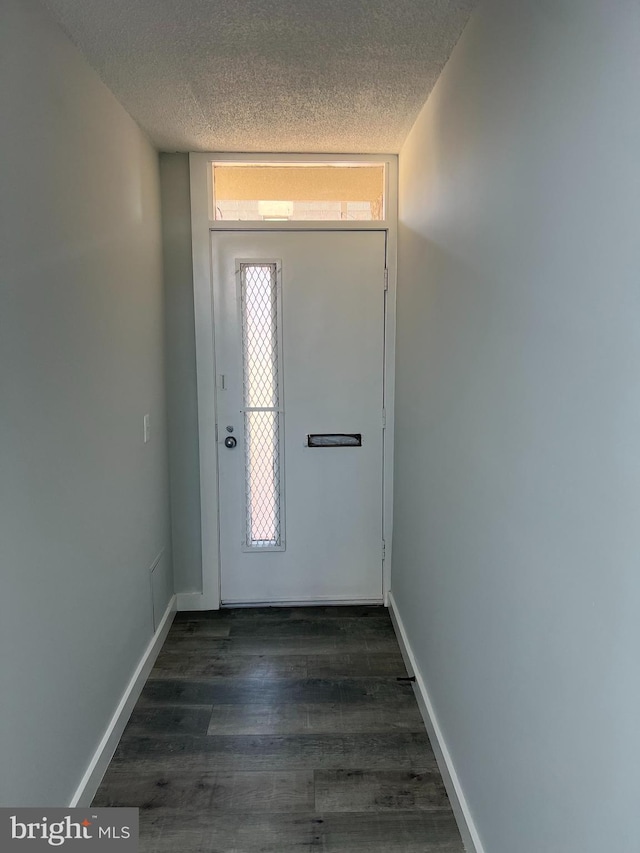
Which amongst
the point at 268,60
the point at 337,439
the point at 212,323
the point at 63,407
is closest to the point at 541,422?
the point at 63,407

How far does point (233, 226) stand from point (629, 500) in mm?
2346

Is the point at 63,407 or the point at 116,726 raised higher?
the point at 63,407

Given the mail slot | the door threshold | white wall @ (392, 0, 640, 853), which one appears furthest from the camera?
the door threshold

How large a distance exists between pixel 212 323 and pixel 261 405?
51cm

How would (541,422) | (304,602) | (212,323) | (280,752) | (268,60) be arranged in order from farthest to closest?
(304,602) → (212,323) → (280,752) → (268,60) → (541,422)

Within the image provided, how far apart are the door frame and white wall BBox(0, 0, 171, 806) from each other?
0.41 meters

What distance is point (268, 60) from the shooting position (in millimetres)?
1658

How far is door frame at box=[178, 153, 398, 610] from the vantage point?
256 centimetres

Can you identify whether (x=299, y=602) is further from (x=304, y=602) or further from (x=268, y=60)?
(x=268, y=60)

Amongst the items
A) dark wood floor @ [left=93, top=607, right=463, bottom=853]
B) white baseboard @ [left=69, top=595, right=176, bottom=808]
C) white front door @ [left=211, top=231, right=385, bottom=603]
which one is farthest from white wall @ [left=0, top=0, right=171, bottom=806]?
white front door @ [left=211, top=231, right=385, bottom=603]

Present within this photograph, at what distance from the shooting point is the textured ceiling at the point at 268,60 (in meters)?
1.41

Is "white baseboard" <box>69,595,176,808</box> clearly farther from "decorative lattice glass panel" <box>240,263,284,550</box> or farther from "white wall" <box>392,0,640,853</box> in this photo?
"white wall" <box>392,0,640,853</box>

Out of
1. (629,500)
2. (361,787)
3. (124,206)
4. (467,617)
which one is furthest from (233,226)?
(361,787)

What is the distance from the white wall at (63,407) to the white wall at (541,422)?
1203 millimetres
